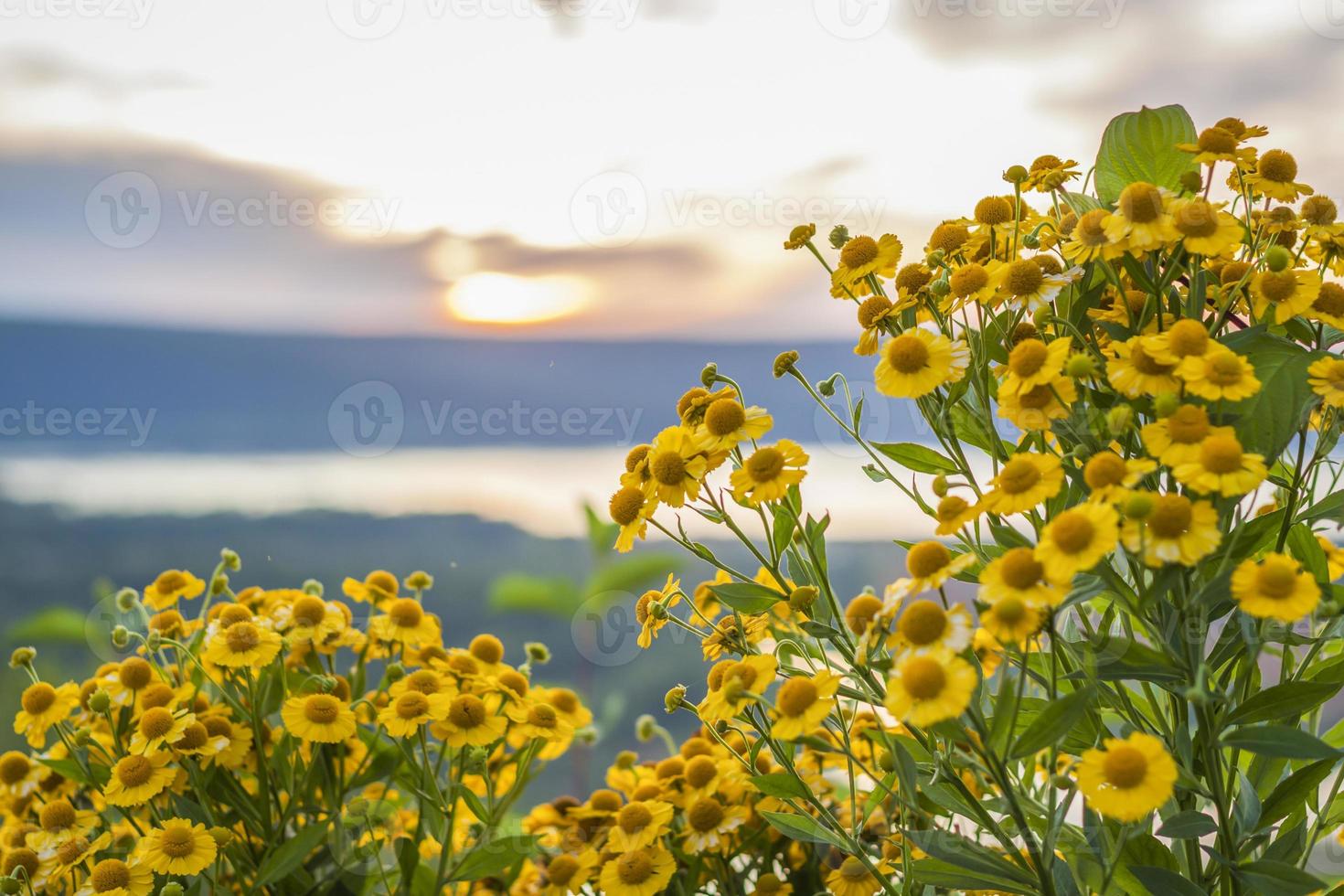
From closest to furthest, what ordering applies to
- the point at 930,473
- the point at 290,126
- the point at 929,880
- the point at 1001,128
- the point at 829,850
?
the point at 929,880 < the point at 930,473 < the point at 829,850 < the point at 1001,128 < the point at 290,126

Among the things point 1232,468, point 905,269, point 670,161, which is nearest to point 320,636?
point 905,269

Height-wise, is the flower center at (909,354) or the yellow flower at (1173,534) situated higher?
the flower center at (909,354)

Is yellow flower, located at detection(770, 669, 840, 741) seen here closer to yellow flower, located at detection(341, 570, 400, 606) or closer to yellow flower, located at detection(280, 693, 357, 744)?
yellow flower, located at detection(280, 693, 357, 744)

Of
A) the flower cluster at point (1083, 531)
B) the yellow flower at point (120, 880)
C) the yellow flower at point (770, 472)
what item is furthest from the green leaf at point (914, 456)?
the yellow flower at point (120, 880)

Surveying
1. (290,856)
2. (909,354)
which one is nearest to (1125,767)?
(909,354)

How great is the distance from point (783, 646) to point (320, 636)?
373 millimetres

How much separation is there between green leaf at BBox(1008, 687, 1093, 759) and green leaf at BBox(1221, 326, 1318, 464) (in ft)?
0.49

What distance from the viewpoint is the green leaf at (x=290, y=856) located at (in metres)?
0.69

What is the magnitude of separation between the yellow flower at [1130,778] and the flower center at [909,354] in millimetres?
194

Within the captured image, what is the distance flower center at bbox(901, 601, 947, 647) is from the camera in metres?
0.40

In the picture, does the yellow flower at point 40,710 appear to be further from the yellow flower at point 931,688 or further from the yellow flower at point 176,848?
the yellow flower at point 931,688

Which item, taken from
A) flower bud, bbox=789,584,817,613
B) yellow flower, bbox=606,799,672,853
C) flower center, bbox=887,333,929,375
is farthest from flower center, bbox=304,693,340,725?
flower center, bbox=887,333,929,375

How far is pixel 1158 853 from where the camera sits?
53 cm

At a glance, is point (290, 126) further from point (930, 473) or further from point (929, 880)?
point (929, 880)
